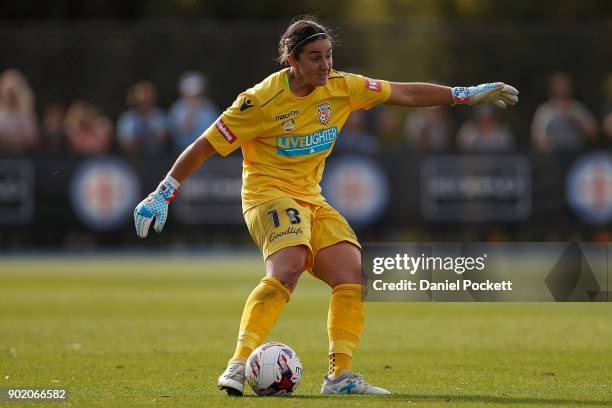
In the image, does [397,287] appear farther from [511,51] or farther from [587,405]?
[511,51]

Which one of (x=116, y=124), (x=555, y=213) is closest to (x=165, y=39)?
(x=116, y=124)

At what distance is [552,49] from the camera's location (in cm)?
2189

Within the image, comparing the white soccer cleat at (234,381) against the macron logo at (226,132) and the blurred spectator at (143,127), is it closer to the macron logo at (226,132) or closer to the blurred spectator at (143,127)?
the macron logo at (226,132)

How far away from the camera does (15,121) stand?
20.2 m

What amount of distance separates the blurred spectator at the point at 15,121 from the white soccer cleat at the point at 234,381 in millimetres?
13268

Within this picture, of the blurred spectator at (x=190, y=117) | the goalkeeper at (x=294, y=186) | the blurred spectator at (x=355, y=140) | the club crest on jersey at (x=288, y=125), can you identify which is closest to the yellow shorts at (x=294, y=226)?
the goalkeeper at (x=294, y=186)

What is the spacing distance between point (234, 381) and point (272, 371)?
22 cm

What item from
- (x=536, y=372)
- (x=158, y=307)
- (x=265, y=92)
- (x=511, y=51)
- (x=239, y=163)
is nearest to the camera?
(x=265, y=92)

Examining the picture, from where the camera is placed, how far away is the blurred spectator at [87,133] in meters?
20.8

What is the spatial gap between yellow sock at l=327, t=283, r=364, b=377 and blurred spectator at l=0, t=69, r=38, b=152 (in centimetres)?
1305

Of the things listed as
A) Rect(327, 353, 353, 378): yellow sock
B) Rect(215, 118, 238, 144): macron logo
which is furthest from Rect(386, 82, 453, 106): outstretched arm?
Rect(327, 353, 353, 378): yellow sock

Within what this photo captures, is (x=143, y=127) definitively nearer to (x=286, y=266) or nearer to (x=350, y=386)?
(x=286, y=266)

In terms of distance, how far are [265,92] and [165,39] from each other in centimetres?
1467

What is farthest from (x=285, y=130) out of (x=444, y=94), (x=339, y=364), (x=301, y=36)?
(x=339, y=364)
